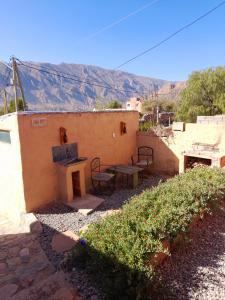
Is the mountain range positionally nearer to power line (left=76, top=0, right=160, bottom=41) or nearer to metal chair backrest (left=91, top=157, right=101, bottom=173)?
power line (left=76, top=0, right=160, bottom=41)

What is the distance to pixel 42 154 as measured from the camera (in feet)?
24.3

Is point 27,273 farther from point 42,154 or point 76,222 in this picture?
point 42,154

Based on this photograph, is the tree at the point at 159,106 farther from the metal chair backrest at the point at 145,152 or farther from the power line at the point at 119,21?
Answer: the metal chair backrest at the point at 145,152

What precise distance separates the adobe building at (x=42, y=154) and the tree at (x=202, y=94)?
14.5 m

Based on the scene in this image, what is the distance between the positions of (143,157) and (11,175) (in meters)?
5.96

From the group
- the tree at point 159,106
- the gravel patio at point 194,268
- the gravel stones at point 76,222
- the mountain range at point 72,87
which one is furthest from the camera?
the mountain range at point 72,87

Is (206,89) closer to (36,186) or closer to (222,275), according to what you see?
(36,186)

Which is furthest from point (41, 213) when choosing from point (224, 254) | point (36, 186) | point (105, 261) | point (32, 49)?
point (32, 49)

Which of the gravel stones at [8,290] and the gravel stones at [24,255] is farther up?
the gravel stones at [8,290]

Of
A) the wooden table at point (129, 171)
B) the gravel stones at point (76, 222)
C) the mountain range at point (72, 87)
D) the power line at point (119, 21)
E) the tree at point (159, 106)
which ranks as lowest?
the gravel stones at point (76, 222)

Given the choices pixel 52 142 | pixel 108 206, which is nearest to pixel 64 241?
pixel 108 206

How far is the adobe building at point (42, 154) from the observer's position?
7016 millimetres

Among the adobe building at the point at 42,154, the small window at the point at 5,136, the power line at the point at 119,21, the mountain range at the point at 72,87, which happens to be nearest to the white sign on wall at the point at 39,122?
the adobe building at the point at 42,154

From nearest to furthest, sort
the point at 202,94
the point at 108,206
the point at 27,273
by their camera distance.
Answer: the point at 27,273
the point at 108,206
the point at 202,94
